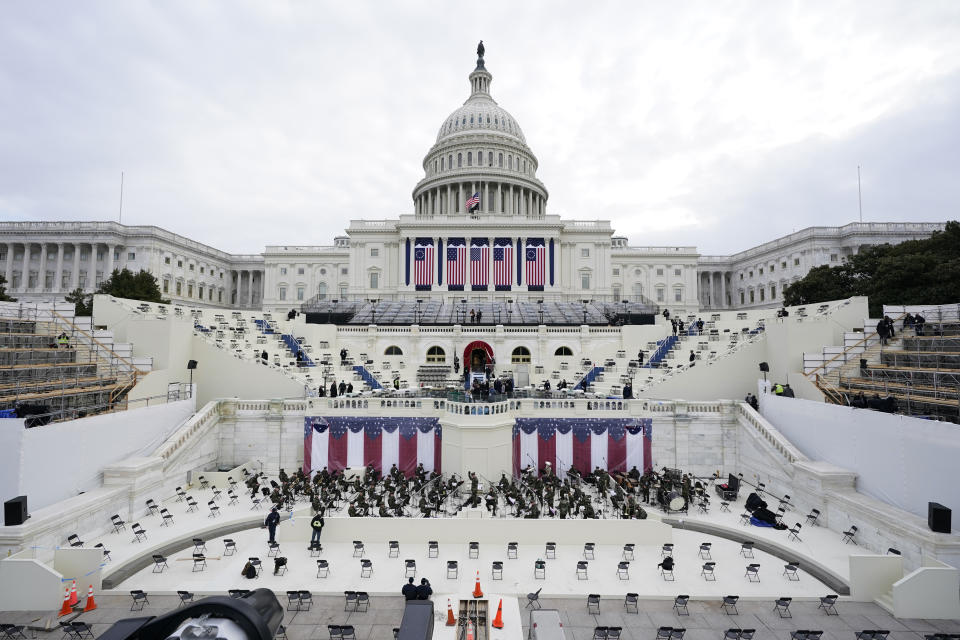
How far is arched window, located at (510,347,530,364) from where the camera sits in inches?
1779

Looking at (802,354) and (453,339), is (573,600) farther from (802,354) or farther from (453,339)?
(453,339)

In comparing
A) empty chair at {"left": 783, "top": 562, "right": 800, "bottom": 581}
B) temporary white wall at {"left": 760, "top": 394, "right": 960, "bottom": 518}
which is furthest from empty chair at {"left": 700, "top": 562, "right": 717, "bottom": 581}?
temporary white wall at {"left": 760, "top": 394, "right": 960, "bottom": 518}


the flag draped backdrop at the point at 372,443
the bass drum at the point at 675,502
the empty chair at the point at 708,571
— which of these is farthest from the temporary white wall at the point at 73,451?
the bass drum at the point at 675,502

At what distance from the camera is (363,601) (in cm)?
1410

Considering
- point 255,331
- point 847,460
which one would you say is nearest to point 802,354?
point 847,460

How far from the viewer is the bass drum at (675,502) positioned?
2088 centimetres

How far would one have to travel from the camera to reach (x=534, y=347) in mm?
44750

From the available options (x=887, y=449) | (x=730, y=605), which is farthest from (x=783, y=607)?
(x=887, y=449)

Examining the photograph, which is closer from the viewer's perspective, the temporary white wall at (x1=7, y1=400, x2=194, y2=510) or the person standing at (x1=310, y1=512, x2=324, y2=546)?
the temporary white wall at (x1=7, y1=400, x2=194, y2=510)

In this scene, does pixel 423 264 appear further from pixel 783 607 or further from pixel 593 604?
pixel 783 607

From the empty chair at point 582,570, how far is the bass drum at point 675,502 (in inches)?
272

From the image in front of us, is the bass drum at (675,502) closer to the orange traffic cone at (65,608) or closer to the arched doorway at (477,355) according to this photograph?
the orange traffic cone at (65,608)

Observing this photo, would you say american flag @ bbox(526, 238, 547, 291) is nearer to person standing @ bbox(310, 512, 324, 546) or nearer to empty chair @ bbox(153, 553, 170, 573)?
person standing @ bbox(310, 512, 324, 546)

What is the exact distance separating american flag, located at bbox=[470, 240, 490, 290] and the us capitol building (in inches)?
5.8
